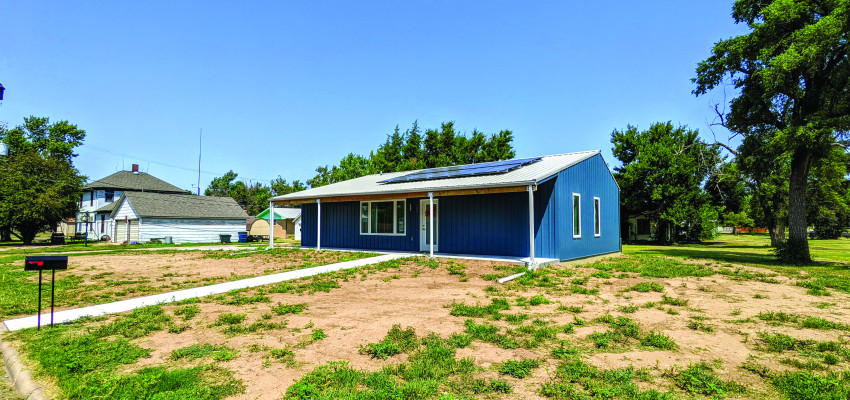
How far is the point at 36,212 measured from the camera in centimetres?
2434

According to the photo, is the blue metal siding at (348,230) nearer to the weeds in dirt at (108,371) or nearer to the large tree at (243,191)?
the weeds in dirt at (108,371)

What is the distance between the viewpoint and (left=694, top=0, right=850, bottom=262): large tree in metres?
12.5

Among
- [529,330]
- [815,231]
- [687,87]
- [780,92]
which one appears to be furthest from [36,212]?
[815,231]

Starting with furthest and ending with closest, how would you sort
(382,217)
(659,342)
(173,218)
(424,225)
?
(173,218)
(382,217)
(424,225)
(659,342)

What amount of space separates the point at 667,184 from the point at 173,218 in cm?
3569

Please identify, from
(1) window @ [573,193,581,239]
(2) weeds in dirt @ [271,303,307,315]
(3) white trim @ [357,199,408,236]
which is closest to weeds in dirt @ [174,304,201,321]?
(2) weeds in dirt @ [271,303,307,315]

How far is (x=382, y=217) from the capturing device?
15.6 m

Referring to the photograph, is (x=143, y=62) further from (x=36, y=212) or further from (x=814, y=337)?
(x=814, y=337)

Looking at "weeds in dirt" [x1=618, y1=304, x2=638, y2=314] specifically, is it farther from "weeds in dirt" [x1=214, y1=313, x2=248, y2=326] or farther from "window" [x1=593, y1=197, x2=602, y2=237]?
"window" [x1=593, y1=197, x2=602, y2=237]

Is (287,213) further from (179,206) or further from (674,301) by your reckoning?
(674,301)

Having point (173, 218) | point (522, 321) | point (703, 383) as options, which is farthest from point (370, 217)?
point (173, 218)

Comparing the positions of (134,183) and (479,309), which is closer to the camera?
(479,309)

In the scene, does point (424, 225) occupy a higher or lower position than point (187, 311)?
higher

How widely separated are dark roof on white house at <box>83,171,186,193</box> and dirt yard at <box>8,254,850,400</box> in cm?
3314
